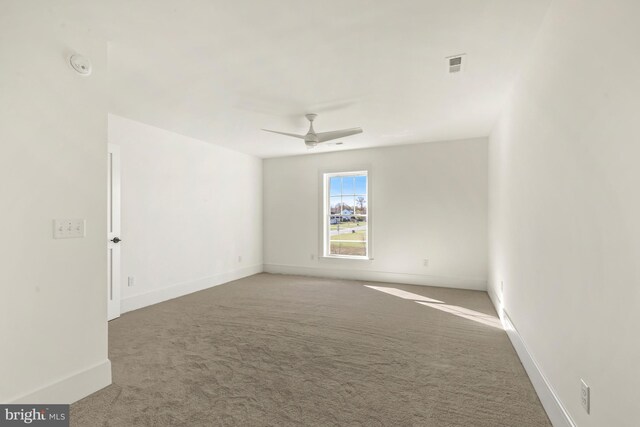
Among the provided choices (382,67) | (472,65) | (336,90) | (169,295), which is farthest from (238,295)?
(472,65)

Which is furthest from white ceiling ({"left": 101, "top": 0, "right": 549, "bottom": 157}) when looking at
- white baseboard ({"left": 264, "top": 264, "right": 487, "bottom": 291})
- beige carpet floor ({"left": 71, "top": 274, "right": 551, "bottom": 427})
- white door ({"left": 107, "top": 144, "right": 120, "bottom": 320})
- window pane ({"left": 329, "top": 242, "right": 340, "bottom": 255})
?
window pane ({"left": 329, "top": 242, "right": 340, "bottom": 255})

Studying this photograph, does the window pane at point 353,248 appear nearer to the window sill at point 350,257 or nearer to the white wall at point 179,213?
the window sill at point 350,257

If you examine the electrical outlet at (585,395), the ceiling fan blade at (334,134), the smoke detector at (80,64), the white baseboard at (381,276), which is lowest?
the white baseboard at (381,276)

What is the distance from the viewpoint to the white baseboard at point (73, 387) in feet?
6.28

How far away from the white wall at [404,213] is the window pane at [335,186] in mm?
279

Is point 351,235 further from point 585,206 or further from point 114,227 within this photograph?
point 585,206

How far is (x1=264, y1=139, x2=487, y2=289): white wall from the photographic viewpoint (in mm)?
5312

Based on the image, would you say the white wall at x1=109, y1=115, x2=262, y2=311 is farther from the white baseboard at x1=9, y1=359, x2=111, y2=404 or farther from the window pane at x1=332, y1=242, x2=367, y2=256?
the white baseboard at x1=9, y1=359, x2=111, y2=404

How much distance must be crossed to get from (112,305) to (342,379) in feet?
10.1

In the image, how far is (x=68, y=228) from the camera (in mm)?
2100

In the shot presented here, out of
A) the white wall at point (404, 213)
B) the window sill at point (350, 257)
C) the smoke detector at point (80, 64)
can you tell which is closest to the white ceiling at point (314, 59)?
the smoke detector at point (80, 64)

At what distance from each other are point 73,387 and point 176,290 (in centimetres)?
281

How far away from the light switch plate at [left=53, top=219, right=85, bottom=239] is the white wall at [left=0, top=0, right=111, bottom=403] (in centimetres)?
3

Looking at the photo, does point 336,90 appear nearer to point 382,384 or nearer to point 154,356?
point 382,384
